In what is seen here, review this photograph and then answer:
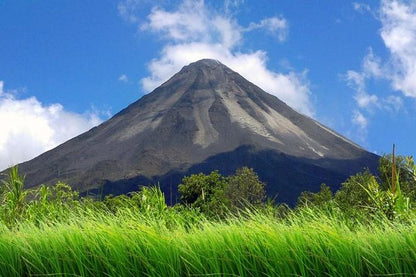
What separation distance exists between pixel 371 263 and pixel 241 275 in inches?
54.1

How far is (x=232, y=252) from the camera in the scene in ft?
18.8

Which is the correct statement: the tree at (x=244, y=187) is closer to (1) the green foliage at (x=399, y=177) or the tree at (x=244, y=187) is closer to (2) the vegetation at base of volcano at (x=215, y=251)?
(1) the green foliage at (x=399, y=177)

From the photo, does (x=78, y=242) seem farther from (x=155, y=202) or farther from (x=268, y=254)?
(x=155, y=202)

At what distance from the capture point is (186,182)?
57344 millimetres

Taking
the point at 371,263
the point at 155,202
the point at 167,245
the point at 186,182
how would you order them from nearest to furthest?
the point at 371,263
the point at 167,245
the point at 155,202
the point at 186,182

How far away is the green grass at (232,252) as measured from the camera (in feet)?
18.8

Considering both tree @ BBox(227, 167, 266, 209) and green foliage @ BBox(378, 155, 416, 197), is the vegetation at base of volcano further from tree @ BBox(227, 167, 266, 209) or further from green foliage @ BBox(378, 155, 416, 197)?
tree @ BBox(227, 167, 266, 209)

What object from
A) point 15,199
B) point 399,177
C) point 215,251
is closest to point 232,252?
point 215,251

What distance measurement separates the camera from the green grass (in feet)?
18.8

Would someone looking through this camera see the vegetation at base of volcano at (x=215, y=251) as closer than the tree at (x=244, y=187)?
Yes

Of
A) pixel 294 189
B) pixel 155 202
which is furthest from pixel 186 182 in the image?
pixel 294 189

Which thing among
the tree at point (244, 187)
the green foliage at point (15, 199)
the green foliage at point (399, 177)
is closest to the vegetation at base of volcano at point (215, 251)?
the green foliage at point (15, 199)

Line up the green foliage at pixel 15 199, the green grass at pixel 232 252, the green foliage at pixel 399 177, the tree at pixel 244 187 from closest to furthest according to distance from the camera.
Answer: the green grass at pixel 232 252, the green foliage at pixel 15 199, the green foliage at pixel 399 177, the tree at pixel 244 187

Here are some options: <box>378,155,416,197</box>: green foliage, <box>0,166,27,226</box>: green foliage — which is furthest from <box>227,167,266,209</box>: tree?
<box>0,166,27,226</box>: green foliage
